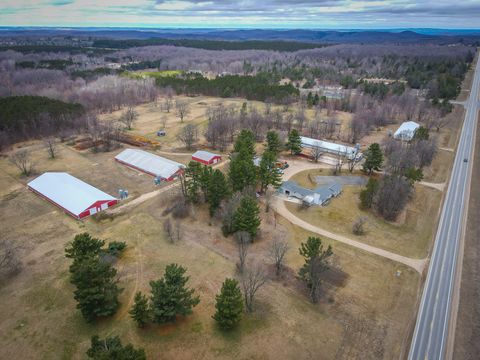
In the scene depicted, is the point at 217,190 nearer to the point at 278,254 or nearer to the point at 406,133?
the point at 278,254

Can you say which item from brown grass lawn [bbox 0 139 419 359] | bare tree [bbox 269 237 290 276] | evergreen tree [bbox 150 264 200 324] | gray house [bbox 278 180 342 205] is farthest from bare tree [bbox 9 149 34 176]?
bare tree [bbox 269 237 290 276]

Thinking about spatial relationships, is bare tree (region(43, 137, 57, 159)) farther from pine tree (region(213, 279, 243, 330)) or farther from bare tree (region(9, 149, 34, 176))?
pine tree (region(213, 279, 243, 330))

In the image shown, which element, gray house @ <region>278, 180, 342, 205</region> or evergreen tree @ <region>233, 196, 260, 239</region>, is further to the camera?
gray house @ <region>278, 180, 342, 205</region>

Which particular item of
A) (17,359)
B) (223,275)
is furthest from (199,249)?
(17,359)

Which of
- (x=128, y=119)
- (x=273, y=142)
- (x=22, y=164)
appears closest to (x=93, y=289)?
(x=273, y=142)

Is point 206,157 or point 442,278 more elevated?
point 206,157
